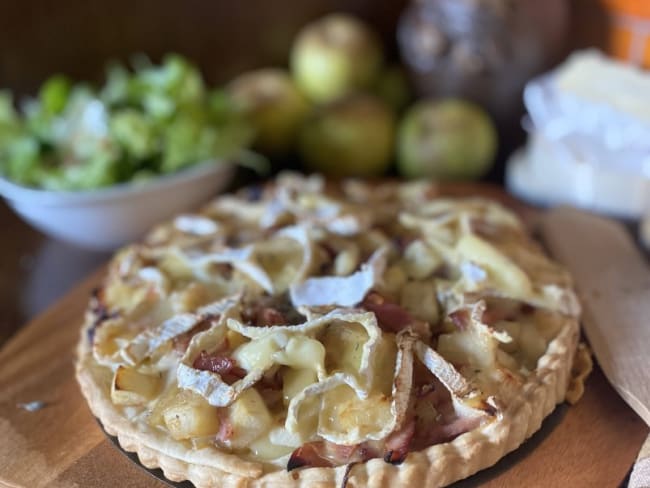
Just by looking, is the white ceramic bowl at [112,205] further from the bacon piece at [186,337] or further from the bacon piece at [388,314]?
the bacon piece at [388,314]

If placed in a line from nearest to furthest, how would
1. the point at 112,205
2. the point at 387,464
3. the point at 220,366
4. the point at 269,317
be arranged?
1. the point at 387,464
2. the point at 220,366
3. the point at 269,317
4. the point at 112,205

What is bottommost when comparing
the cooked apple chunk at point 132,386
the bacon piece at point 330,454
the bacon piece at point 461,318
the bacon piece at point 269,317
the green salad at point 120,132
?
the bacon piece at point 330,454

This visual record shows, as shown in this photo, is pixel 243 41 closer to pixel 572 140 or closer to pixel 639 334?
pixel 572 140

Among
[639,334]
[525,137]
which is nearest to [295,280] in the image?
[639,334]

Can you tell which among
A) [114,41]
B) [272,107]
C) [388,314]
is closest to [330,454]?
[388,314]

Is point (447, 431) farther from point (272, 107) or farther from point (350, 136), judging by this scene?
point (272, 107)

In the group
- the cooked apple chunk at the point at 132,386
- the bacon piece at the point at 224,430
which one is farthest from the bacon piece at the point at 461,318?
the cooked apple chunk at the point at 132,386
